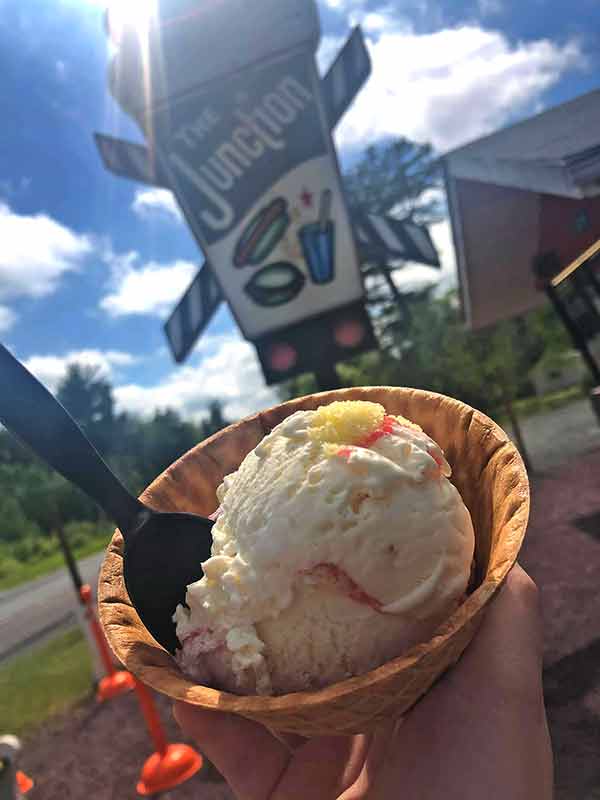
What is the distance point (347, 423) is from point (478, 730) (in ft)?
1.93

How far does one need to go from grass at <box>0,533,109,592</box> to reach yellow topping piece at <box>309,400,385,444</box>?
49.4 feet

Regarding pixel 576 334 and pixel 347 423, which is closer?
pixel 347 423

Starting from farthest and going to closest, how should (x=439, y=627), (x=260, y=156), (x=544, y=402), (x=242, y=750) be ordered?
1. (x=544, y=402)
2. (x=260, y=156)
3. (x=242, y=750)
4. (x=439, y=627)

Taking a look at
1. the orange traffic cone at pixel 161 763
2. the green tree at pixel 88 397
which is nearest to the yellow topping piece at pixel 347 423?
the orange traffic cone at pixel 161 763

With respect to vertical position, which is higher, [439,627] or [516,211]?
[516,211]

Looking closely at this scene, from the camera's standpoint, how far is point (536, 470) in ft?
28.4

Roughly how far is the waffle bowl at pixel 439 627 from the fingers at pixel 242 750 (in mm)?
137

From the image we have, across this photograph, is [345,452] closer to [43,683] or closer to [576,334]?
[576,334]

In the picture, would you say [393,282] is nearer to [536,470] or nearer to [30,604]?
[536,470]

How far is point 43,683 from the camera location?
20.3 feet

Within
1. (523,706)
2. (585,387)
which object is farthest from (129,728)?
(585,387)

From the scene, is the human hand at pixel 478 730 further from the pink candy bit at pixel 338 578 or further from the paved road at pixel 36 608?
the paved road at pixel 36 608

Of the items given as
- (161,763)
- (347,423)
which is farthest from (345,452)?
(161,763)

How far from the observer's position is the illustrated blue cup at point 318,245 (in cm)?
542
